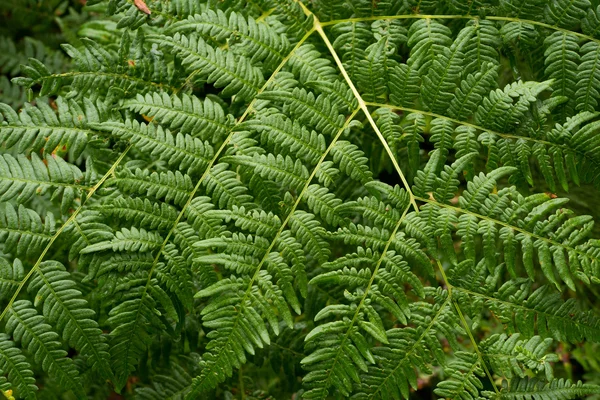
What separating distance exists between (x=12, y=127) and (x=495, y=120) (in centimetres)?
145

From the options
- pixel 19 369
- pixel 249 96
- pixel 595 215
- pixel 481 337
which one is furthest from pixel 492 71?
pixel 481 337

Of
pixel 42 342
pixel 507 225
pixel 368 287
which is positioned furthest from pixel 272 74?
pixel 42 342

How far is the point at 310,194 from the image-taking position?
1672mm

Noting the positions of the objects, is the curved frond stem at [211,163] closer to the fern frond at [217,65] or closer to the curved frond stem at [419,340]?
the fern frond at [217,65]

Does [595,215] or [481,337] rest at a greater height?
[595,215]

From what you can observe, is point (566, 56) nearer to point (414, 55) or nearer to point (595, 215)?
point (414, 55)

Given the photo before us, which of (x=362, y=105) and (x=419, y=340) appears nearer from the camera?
(x=419, y=340)

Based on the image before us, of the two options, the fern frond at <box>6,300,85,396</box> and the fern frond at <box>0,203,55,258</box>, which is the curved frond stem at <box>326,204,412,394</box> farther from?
the fern frond at <box>0,203,55,258</box>

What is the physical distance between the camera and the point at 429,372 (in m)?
1.54

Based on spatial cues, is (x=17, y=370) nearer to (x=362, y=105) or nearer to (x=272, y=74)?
(x=272, y=74)

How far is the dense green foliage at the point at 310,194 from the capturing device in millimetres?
1562

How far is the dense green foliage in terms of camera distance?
5.12 ft

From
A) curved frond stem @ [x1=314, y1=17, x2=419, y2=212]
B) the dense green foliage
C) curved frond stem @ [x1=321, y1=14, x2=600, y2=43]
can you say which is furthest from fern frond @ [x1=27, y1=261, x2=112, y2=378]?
curved frond stem @ [x1=321, y1=14, x2=600, y2=43]

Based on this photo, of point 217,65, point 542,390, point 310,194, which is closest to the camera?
point 542,390
